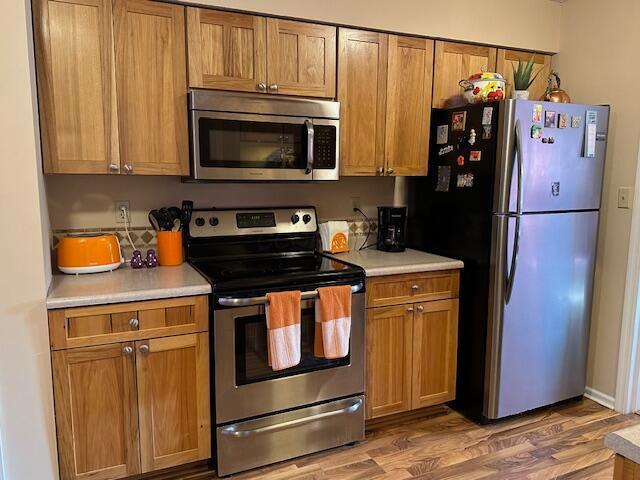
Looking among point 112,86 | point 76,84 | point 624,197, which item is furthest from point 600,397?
point 76,84

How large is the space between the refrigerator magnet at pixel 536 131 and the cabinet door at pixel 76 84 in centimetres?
198

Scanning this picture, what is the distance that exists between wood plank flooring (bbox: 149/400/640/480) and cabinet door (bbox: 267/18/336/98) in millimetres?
1801

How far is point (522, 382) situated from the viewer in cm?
267

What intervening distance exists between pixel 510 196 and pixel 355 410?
4.32 feet

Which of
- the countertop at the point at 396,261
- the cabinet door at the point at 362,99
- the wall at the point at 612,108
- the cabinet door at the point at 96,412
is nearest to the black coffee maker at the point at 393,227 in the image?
the countertop at the point at 396,261

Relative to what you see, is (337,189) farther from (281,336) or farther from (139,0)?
(139,0)

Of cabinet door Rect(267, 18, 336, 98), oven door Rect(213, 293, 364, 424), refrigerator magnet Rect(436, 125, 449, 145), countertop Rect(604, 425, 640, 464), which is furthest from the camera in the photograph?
refrigerator magnet Rect(436, 125, 449, 145)

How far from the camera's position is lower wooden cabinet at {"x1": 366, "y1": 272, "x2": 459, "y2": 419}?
2504 mm

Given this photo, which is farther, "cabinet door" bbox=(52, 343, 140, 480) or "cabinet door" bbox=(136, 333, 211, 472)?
"cabinet door" bbox=(136, 333, 211, 472)

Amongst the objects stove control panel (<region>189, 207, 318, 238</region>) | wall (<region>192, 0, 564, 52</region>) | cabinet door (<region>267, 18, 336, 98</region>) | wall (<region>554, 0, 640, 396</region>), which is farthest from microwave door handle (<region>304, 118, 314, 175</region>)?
wall (<region>554, 0, 640, 396</region>)

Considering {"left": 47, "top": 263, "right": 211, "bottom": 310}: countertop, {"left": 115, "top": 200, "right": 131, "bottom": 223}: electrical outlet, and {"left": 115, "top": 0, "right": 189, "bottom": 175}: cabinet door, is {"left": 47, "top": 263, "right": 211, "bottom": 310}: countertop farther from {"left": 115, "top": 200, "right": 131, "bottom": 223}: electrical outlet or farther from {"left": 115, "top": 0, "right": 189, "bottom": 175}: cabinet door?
{"left": 115, "top": 0, "right": 189, "bottom": 175}: cabinet door

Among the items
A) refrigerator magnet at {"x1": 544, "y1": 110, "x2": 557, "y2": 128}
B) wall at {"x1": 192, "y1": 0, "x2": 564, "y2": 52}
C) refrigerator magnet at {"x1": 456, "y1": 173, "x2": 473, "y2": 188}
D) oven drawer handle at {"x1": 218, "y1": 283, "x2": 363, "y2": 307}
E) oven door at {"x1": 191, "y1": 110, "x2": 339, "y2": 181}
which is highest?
wall at {"x1": 192, "y1": 0, "x2": 564, "y2": 52}

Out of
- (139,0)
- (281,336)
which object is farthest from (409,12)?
(281,336)

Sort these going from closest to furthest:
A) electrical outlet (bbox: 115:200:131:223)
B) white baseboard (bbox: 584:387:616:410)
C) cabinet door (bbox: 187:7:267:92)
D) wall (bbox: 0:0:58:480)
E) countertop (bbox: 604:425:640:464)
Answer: countertop (bbox: 604:425:640:464)
wall (bbox: 0:0:58:480)
cabinet door (bbox: 187:7:267:92)
electrical outlet (bbox: 115:200:131:223)
white baseboard (bbox: 584:387:616:410)
